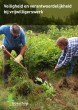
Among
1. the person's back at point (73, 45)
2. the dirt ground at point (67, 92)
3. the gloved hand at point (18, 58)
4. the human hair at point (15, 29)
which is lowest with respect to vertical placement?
the dirt ground at point (67, 92)

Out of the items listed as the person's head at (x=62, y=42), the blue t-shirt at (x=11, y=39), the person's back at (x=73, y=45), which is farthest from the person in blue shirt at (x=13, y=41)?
the person's back at (x=73, y=45)

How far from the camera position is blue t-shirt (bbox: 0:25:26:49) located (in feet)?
22.4

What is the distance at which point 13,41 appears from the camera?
6.91m

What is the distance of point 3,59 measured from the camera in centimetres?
728

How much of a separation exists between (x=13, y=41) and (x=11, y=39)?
0.13ft

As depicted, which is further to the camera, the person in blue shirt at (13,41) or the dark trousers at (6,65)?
the dark trousers at (6,65)

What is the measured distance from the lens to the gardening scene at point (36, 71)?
654 cm

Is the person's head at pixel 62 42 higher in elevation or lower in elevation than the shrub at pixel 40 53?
higher

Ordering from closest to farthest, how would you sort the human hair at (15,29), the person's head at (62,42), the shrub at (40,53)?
the human hair at (15,29) → the person's head at (62,42) → the shrub at (40,53)

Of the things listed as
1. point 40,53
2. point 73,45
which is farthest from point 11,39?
point 73,45

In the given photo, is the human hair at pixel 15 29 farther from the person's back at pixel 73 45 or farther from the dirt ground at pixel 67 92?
the dirt ground at pixel 67 92

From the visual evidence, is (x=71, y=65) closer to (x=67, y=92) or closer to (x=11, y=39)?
(x=67, y=92)

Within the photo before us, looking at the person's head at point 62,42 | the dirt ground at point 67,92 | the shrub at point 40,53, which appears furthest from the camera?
the shrub at point 40,53

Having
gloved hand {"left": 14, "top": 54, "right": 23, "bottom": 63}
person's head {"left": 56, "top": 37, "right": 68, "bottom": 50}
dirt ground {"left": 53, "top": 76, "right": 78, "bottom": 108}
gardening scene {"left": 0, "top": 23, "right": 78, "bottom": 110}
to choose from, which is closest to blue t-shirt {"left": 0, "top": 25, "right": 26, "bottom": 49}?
gardening scene {"left": 0, "top": 23, "right": 78, "bottom": 110}
